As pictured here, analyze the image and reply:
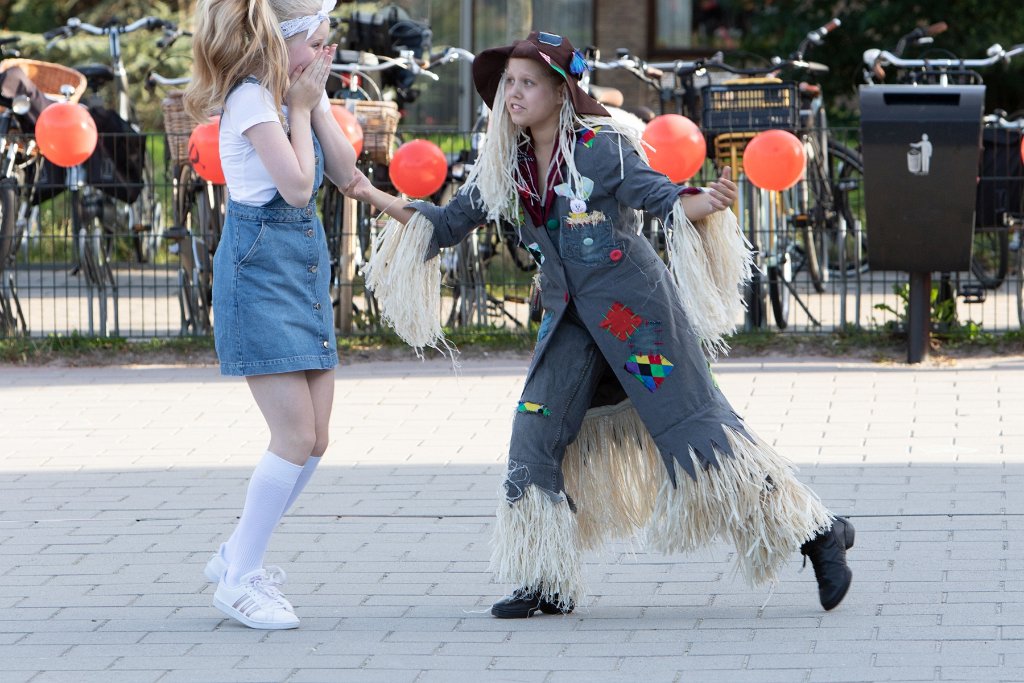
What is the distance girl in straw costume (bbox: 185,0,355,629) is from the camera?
4016 millimetres

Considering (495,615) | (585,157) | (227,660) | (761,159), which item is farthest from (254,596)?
(761,159)

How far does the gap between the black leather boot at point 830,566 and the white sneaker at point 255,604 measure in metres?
1.43

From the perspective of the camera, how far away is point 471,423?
711 centimetres

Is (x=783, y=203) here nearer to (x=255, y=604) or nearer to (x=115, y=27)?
(x=115, y=27)

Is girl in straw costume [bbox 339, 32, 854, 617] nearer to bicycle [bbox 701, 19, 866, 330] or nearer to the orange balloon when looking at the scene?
the orange balloon

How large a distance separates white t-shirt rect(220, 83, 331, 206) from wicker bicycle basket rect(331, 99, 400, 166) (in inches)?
176

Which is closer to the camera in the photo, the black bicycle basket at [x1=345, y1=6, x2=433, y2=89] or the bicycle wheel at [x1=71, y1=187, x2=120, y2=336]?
the bicycle wheel at [x1=71, y1=187, x2=120, y2=336]

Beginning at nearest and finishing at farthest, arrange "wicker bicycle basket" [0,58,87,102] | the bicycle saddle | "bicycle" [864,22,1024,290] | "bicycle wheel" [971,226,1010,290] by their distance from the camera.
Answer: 1. "bicycle" [864,22,1024,290]
2. "bicycle wheel" [971,226,1010,290]
3. "wicker bicycle basket" [0,58,87,102]
4. the bicycle saddle

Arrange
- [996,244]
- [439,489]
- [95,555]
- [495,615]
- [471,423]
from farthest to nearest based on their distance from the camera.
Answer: [996,244], [471,423], [439,489], [95,555], [495,615]

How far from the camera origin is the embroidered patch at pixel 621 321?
413 centimetres

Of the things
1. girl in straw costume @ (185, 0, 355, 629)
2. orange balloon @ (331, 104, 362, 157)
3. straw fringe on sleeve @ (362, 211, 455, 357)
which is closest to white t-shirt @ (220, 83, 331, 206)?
girl in straw costume @ (185, 0, 355, 629)

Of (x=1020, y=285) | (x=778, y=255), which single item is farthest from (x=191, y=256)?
(x=1020, y=285)

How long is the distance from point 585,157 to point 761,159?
152 inches

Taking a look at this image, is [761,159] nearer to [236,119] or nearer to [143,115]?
[236,119]
